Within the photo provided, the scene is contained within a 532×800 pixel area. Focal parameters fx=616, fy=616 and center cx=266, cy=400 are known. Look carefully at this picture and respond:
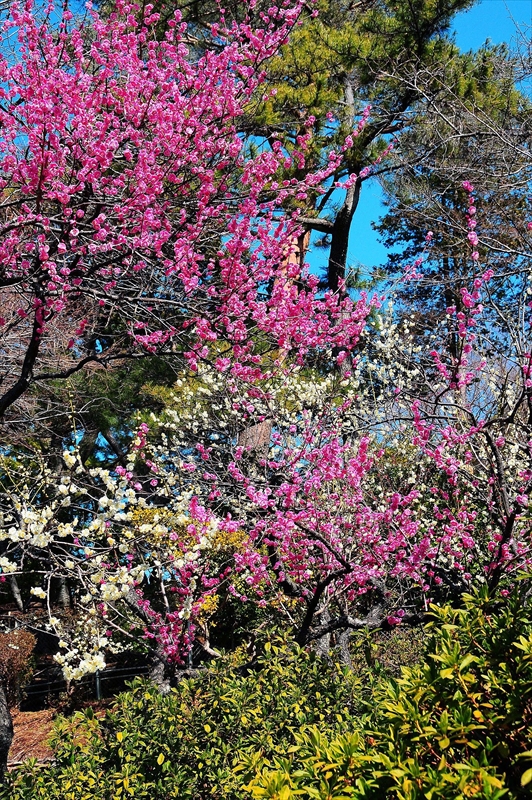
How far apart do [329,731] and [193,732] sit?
0.88m

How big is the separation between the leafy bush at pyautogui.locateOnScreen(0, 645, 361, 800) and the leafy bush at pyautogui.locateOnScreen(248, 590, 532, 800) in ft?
3.15

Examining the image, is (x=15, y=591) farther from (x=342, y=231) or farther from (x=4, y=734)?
(x=342, y=231)

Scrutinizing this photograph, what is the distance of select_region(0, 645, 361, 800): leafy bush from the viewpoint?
288 centimetres

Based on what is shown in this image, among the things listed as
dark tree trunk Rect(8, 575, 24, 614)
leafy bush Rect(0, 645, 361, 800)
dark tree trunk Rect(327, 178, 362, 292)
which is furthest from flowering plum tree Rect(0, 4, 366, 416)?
dark tree trunk Rect(8, 575, 24, 614)

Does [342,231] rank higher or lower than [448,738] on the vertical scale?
higher

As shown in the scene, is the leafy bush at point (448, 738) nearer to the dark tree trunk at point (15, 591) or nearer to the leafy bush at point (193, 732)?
the leafy bush at point (193, 732)

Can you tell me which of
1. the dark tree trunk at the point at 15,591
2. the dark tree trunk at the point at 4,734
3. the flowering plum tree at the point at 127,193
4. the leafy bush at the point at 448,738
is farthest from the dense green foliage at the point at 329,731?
the dark tree trunk at the point at 15,591

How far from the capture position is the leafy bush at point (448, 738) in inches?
58.3

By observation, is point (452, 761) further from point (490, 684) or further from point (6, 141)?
point (6, 141)

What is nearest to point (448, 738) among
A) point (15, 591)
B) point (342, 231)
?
point (342, 231)

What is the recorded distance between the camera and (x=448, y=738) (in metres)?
1.60

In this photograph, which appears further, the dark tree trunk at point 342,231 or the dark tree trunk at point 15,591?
the dark tree trunk at point 15,591

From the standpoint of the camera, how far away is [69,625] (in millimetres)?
11141

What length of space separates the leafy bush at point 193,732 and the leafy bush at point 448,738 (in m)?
0.96
